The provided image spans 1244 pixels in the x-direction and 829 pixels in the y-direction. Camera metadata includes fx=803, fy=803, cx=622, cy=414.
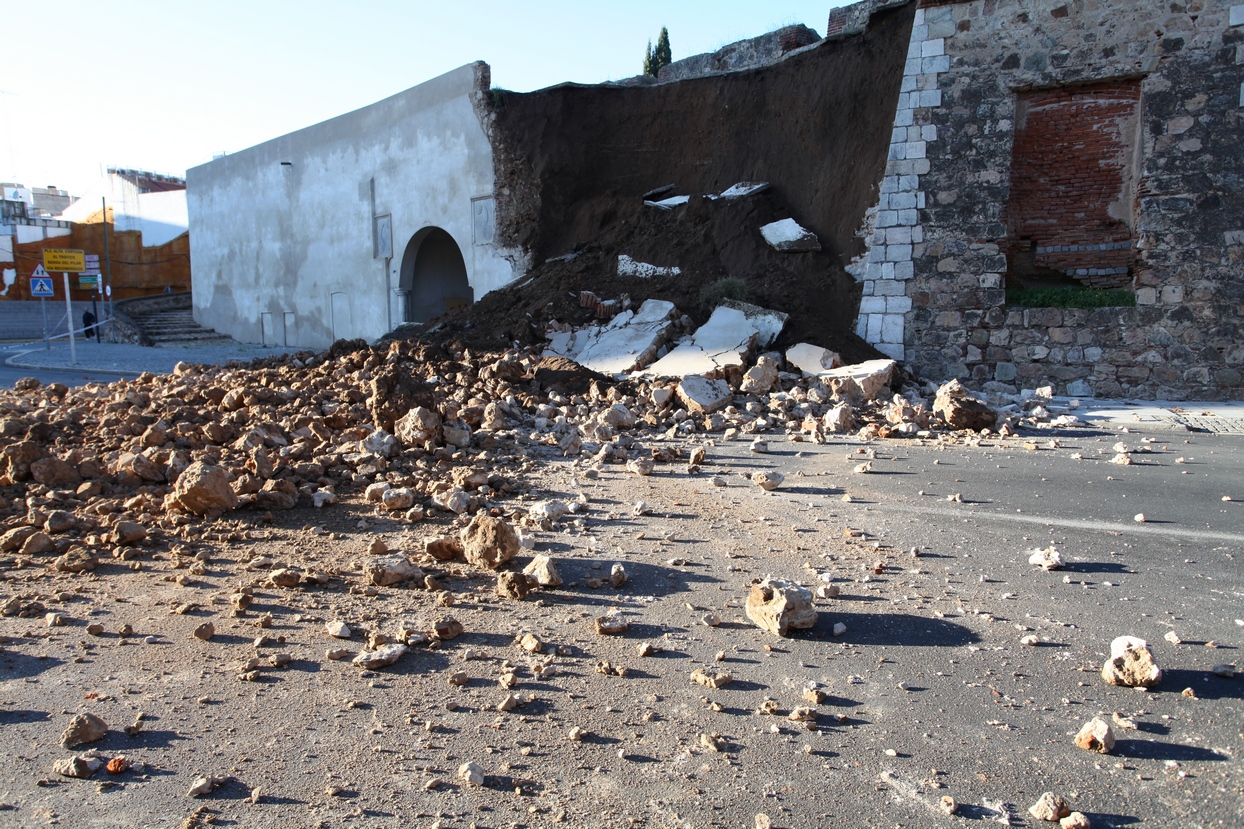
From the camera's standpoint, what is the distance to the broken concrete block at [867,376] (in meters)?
9.22

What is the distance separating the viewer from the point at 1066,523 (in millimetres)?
5113

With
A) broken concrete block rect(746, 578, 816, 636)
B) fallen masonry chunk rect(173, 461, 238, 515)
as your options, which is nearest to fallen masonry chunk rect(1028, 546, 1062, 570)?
broken concrete block rect(746, 578, 816, 636)

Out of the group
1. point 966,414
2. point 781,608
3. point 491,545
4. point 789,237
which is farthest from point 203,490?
point 789,237

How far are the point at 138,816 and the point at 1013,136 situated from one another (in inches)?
469

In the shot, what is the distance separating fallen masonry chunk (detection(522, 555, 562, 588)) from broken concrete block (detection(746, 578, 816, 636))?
3.27 feet

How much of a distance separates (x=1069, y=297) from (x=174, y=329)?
83.3 ft

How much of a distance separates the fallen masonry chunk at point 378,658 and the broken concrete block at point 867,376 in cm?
691

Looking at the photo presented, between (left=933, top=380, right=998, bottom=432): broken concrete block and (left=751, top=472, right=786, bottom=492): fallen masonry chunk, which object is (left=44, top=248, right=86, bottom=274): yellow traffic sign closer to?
(left=751, top=472, right=786, bottom=492): fallen masonry chunk

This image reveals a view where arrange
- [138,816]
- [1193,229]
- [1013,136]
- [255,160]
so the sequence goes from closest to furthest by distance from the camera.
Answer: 1. [138,816]
2. [1193,229]
3. [1013,136]
4. [255,160]

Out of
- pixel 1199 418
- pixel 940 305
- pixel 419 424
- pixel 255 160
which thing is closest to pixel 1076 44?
pixel 940 305

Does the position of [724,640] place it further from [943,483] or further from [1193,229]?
[1193,229]

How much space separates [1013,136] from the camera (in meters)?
10.9

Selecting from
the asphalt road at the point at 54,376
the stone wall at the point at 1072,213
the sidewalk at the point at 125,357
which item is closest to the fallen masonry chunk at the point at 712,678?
the stone wall at the point at 1072,213

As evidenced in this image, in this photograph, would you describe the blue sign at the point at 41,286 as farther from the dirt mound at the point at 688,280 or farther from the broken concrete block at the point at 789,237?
the broken concrete block at the point at 789,237
